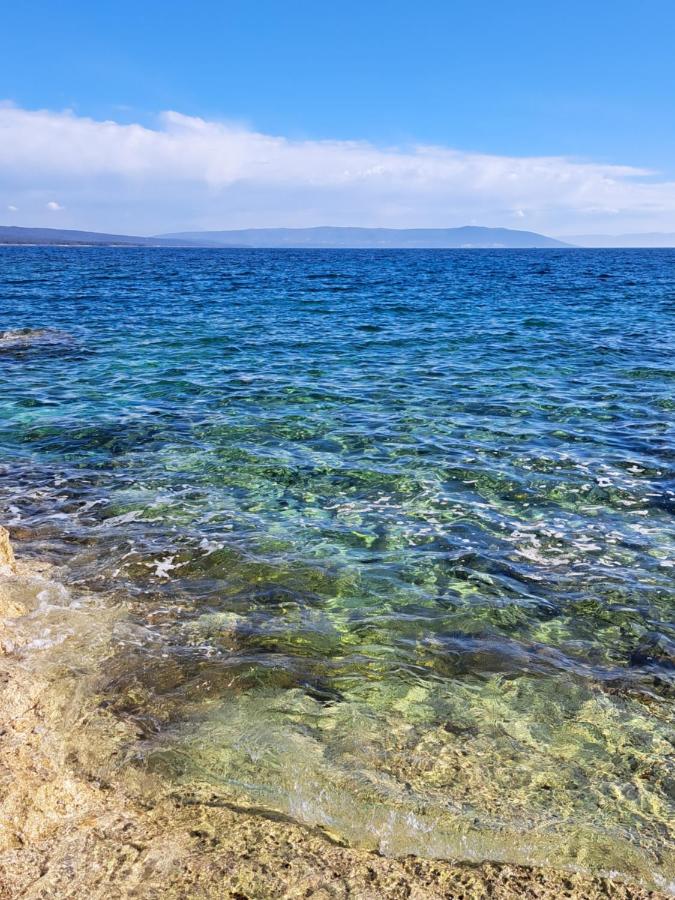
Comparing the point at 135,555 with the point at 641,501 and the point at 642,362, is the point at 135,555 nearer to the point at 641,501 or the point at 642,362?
the point at 641,501

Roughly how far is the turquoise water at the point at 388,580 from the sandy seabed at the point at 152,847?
0.16m

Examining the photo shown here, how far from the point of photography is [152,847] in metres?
3.61

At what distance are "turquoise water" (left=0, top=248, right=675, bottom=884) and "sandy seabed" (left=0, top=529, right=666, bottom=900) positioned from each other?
0.16 metres

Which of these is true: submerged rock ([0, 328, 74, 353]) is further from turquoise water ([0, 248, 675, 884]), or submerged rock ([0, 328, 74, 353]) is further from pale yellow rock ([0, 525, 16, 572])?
pale yellow rock ([0, 525, 16, 572])

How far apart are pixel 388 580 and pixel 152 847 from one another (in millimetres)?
4115

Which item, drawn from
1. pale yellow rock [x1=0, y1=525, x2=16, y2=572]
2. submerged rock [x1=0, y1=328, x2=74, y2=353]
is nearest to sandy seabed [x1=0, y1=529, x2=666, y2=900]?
pale yellow rock [x1=0, y1=525, x2=16, y2=572]

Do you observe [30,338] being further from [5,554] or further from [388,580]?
[388,580]

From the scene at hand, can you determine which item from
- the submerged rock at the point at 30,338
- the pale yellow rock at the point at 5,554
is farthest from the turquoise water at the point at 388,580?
the submerged rock at the point at 30,338

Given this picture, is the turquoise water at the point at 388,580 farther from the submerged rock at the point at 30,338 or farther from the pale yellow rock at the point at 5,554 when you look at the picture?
the submerged rock at the point at 30,338

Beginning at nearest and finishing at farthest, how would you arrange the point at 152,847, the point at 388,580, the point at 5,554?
the point at 152,847
the point at 5,554
the point at 388,580

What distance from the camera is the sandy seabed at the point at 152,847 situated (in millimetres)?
3385

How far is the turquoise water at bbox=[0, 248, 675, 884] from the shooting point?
429 cm

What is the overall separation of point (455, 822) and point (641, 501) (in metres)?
6.74

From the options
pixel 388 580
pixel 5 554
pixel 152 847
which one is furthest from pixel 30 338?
pixel 152 847
